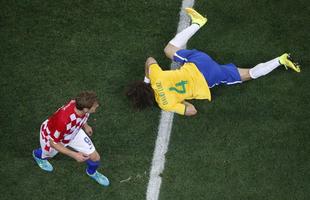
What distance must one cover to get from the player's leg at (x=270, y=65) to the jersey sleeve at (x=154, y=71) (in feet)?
4.43

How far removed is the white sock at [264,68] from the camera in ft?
27.1

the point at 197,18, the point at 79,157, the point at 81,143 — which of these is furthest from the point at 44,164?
the point at 197,18

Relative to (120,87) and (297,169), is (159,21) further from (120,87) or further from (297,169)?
(297,169)

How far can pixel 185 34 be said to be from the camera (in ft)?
27.1

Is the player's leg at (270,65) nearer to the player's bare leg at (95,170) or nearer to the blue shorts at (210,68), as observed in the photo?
the blue shorts at (210,68)

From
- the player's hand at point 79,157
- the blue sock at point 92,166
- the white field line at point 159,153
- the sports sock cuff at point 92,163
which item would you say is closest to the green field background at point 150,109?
the white field line at point 159,153

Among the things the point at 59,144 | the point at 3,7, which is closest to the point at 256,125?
the point at 59,144

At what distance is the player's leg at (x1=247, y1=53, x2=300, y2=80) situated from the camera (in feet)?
27.2

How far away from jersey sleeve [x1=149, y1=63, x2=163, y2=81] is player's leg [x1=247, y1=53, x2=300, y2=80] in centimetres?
135

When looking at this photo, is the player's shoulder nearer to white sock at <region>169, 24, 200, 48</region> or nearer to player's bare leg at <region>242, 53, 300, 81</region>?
white sock at <region>169, 24, 200, 48</region>

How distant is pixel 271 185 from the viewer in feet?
26.3

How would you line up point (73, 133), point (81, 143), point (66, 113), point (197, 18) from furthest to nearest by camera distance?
point (197, 18) < point (81, 143) < point (73, 133) < point (66, 113)

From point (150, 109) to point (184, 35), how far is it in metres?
1.13

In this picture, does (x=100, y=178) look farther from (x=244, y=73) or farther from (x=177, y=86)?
(x=244, y=73)
